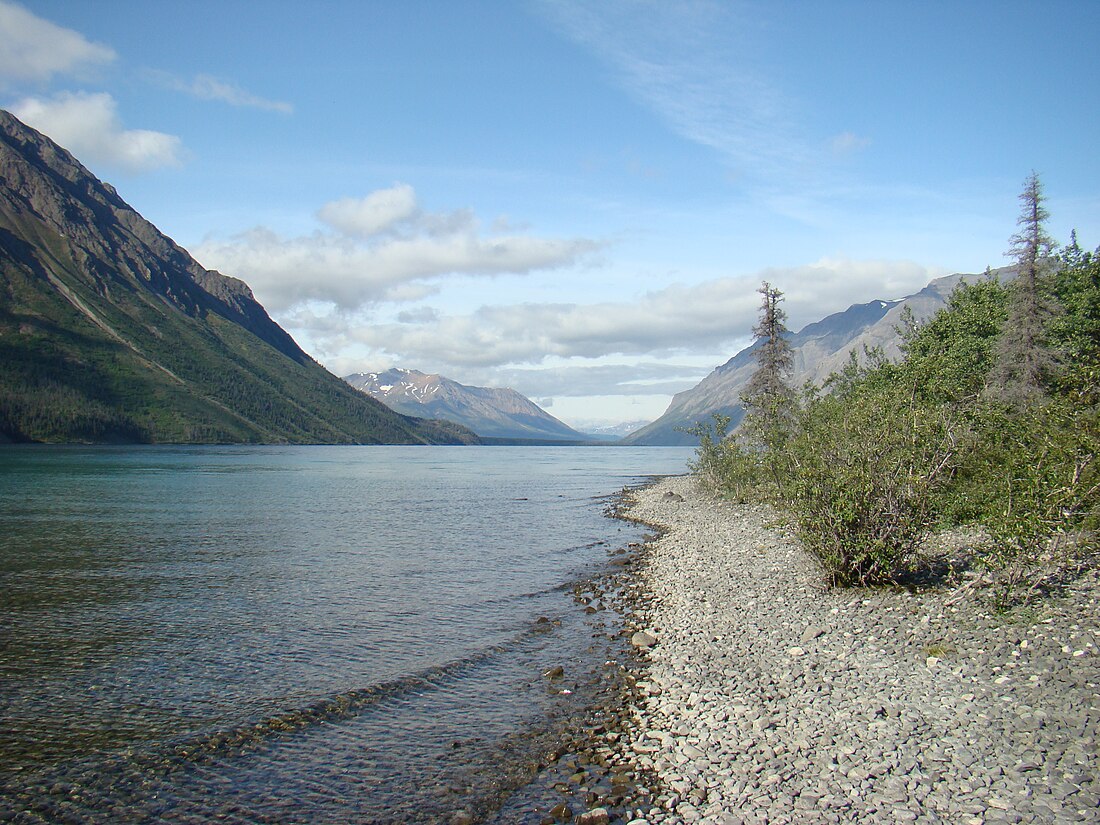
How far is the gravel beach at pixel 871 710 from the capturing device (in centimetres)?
1016

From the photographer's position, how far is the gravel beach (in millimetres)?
10156

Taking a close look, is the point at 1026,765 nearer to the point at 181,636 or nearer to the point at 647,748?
the point at 647,748

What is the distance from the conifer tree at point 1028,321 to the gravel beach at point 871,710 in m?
29.0

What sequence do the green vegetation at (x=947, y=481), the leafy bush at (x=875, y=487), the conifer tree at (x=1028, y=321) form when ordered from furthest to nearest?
1. the conifer tree at (x=1028, y=321)
2. the leafy bush at (x=875, y=487)
3. the green vegetation at (x=947, y=481)

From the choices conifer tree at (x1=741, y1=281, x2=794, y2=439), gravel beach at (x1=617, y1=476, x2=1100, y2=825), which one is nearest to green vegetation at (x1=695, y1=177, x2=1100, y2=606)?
gravel beach at (x1=617, y1=476, x2=1100, y2=825)

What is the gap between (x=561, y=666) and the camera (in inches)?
731

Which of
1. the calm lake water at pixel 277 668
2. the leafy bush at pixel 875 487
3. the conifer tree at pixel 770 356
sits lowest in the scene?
the calm lake water at pixel 277 668

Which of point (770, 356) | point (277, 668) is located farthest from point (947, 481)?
point (770, 356)

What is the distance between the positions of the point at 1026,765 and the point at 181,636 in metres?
22.2

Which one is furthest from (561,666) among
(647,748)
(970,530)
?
(970,530)

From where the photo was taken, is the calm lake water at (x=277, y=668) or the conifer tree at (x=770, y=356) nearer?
the calm lake water at (x=277, y=668)

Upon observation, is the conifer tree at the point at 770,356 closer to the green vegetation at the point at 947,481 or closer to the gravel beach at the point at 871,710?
the green vegetation at the point at 947,481

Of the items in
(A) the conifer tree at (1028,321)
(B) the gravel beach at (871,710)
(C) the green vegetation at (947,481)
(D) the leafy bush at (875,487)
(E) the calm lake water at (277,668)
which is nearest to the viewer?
(B) the gravel beach at (871,710)

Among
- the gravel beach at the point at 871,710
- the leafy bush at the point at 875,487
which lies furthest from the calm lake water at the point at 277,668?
the leafy bush at the point at 875,487
